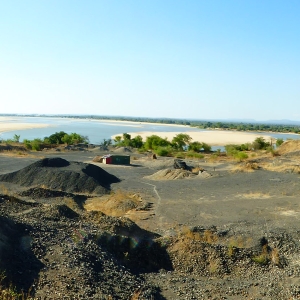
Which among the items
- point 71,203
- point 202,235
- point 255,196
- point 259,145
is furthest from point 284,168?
point 259,145

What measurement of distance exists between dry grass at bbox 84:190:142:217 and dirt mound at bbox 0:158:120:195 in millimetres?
2050

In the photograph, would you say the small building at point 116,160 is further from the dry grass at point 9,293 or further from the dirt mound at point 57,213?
the dry grass at point 9,293

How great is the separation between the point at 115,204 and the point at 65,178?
7.15m

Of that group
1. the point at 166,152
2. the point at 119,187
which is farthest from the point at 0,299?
the point at 166,152

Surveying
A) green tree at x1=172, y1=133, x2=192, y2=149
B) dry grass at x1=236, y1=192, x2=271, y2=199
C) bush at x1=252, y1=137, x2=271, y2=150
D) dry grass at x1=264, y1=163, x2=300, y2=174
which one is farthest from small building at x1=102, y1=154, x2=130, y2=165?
bush at x1=252, y1=137, x2=271, y2=150

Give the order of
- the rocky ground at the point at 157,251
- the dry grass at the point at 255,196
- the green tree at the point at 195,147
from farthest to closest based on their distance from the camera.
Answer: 1. the green tree at the point at 195,147
2. the dry grass at the point at 255,196
3. the rocky ground at the point at 157,251

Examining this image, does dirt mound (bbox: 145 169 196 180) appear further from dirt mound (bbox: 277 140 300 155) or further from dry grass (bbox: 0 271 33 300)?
dirt mound (bbox: 277 140 300 155)

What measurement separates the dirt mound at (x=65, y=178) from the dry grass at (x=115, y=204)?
2.05m

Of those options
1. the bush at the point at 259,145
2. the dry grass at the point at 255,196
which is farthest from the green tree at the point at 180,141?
the dry grass at the point at 255,196

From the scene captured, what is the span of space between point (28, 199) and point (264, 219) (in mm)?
13142

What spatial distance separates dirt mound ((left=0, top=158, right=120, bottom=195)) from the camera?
80.1 ft

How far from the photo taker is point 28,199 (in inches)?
786

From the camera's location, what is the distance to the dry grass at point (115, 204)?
19.1 m

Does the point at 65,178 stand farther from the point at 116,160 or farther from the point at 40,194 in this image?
the point at 116,160
